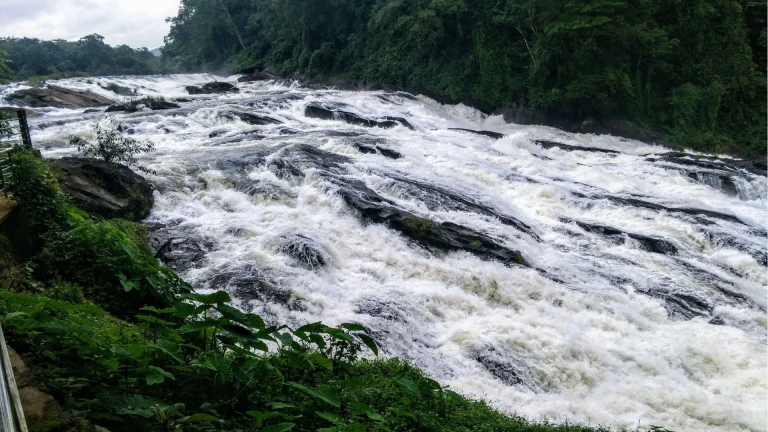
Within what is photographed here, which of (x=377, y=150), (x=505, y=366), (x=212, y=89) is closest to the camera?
(x=505, y=366)

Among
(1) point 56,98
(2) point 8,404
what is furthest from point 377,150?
(1) point 56,98

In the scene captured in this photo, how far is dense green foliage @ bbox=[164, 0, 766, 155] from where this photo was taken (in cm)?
1980

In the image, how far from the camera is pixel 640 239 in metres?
10.7

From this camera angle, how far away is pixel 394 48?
30.2m

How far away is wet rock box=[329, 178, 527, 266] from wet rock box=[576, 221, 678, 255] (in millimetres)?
2471

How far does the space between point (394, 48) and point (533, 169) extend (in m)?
18.2

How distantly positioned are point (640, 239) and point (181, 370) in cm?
1000

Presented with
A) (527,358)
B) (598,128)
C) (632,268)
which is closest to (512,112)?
(598,128)

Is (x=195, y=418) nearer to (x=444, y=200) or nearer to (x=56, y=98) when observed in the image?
(x=444, y=200)

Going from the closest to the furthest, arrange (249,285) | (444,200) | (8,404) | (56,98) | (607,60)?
(8,404), (249,285), (444,200), (607,60), (56,98)

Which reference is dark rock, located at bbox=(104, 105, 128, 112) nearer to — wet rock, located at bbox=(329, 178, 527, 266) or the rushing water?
the rushing water

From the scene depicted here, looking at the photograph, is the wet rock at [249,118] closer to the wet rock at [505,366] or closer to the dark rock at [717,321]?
the wet rock at [505,366]

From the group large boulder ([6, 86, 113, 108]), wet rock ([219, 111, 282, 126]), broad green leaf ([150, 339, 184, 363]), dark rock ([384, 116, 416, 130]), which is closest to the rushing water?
wet rock ([219, 111, 282, 126])

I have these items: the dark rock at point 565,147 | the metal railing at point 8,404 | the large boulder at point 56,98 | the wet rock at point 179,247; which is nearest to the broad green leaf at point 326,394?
the metal railing at point 8,404
